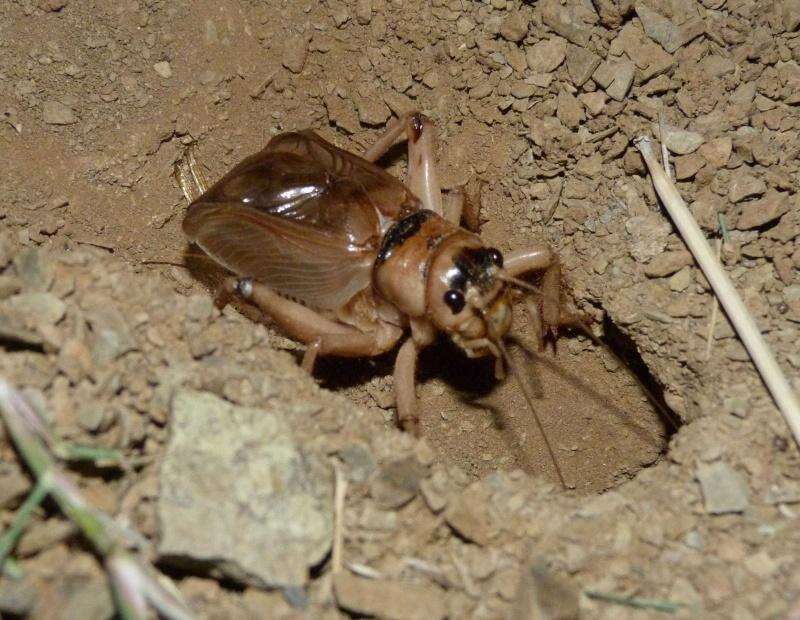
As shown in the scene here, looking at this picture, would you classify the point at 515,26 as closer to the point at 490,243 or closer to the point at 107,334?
the point at 490,243

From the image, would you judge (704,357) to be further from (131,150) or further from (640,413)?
(131,150)

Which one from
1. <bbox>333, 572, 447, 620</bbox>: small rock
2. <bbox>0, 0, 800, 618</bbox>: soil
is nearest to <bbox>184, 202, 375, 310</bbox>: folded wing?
<bbox>0, 0, 800, 618</bbox>: soil

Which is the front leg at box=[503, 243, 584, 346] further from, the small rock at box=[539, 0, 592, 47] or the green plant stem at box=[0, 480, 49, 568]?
the green plant stem at box=[0, 480, 49, 568]

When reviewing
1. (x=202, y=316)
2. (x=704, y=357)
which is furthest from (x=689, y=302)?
(x=202, y=316)

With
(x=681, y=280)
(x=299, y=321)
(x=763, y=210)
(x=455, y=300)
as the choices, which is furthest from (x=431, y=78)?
(x=763, y=210)

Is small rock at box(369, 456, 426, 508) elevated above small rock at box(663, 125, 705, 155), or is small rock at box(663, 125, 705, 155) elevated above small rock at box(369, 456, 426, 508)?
small rock at box(663, 125, 705, 155)

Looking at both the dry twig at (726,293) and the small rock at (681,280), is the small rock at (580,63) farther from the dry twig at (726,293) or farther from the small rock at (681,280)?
the small rock at (681,280)
